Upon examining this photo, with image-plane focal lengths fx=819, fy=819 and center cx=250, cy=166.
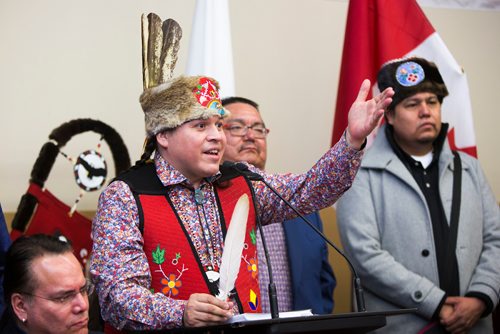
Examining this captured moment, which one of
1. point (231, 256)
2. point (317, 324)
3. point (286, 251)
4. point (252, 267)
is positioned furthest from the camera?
point (286, 251)

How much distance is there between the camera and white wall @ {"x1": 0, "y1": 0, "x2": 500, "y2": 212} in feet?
13.7

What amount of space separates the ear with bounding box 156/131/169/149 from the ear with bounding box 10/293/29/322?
60 cm

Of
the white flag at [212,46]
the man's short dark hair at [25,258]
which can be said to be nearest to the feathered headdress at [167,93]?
the man's short dark hair at [25,258]

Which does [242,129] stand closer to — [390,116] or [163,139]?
[390,116]

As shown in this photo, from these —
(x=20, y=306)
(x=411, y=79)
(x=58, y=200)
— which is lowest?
(x=20, y=306)

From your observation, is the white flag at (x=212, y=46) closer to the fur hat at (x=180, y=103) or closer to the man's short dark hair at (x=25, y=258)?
the fur hat at (x=180, y=103)

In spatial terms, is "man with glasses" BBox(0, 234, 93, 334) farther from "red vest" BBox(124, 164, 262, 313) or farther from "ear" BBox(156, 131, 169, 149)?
"ear" BBox(156, 131, 169, 149)

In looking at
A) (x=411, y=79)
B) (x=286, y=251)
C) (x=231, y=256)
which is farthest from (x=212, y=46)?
(x=231, y=256)

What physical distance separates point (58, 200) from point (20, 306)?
4.73 feet

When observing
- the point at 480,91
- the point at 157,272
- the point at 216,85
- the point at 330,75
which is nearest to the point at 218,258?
the point at 157,272

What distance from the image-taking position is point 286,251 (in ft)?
11.0

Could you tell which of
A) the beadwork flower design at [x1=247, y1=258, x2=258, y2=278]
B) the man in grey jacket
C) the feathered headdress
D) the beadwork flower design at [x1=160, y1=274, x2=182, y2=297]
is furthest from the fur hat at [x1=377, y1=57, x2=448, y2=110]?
the beadwork flower design at [x1=160, y1=274, x2=182, y2=297]

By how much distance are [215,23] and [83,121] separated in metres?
0.79

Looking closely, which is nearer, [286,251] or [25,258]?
[25,258]
